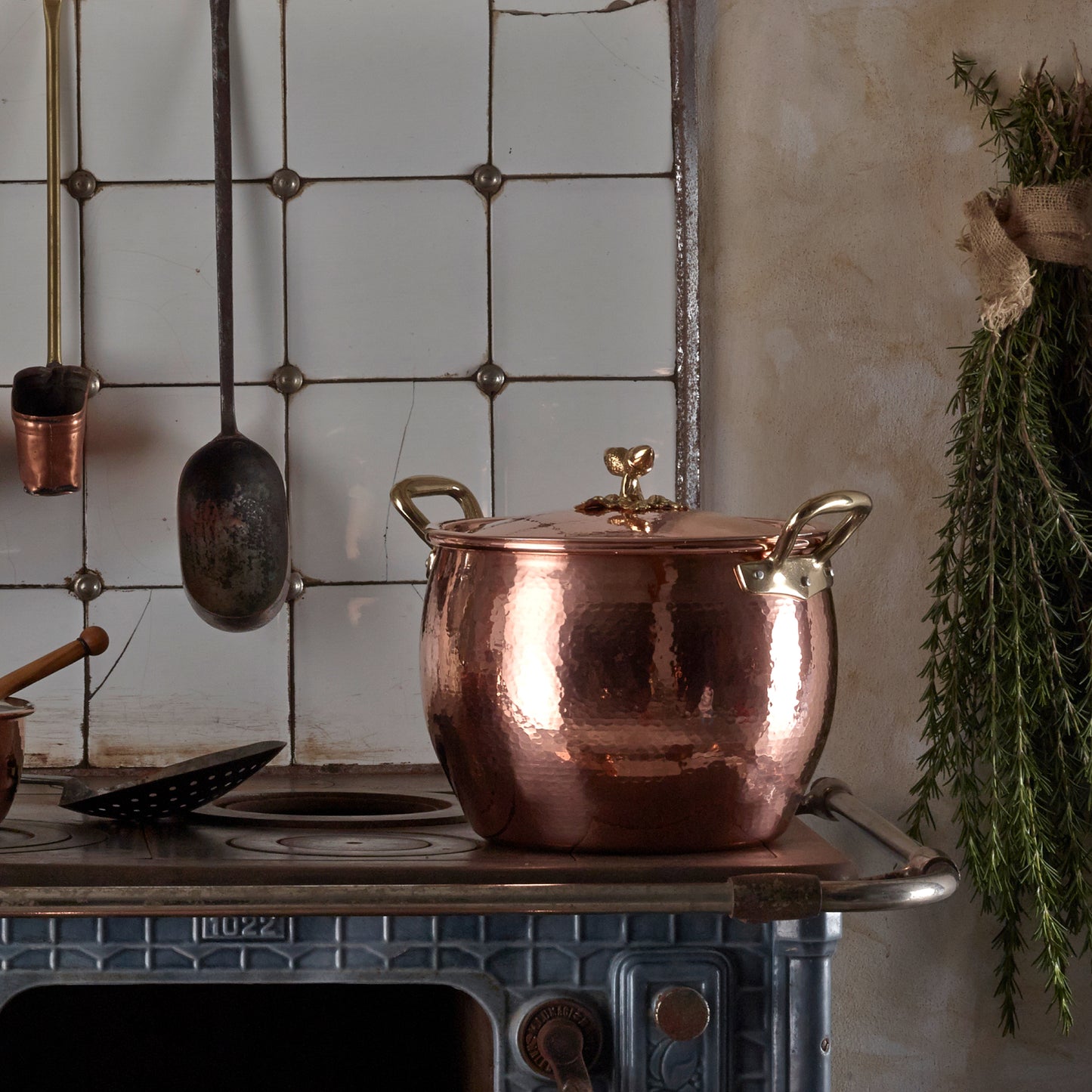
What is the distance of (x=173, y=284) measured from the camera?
53.4 inches

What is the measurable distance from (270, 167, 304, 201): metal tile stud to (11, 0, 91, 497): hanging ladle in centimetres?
23

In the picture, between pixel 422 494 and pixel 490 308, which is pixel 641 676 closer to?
pixel 422 494

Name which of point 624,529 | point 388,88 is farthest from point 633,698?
point 388,88

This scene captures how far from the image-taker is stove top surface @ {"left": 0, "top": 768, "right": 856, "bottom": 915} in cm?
81

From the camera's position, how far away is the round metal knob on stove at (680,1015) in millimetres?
859

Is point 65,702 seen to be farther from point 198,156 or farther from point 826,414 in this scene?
point 826,414

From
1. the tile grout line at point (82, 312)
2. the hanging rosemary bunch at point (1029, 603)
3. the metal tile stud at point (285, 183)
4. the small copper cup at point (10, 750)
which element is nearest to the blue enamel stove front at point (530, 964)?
the small copper cup at point (10, 750)

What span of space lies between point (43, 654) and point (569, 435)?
25.4 inches

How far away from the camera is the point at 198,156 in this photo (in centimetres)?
135

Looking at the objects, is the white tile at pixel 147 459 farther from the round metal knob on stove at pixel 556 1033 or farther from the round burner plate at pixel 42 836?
the round metal knob on stove at pixel 556 1033

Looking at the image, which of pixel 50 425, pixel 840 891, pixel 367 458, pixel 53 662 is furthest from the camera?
pixel 367 458

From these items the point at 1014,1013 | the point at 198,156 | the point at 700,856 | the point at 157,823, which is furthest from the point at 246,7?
the point at 1014,1013

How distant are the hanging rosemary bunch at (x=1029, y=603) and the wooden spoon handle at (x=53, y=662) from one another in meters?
0.81

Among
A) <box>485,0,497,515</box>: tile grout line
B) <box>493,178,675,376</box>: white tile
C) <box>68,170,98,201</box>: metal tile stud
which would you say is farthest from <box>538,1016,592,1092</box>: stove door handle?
<box>68,170,98,201</box>: metal tile stud
